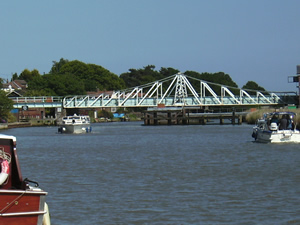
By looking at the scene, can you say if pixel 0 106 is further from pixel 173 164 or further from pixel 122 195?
pixel 122 195

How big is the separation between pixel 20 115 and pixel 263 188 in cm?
13977

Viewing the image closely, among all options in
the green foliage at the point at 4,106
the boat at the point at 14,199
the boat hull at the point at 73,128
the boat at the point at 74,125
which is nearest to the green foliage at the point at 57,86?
the green foliage at the point at 4,106

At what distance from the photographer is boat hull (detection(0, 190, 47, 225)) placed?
1645 centimetres

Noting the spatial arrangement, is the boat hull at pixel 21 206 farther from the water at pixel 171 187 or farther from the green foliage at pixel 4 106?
the green foliage at pixel 4 106

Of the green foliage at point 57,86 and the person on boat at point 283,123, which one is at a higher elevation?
the green foliage at point 57,86

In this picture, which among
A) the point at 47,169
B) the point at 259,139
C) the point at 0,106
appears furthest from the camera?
the point at 0,106

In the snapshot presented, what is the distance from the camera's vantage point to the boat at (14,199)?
16484 mm

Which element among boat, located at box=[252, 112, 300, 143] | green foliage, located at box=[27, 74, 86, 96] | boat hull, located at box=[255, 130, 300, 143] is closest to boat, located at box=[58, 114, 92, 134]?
boat, located at box=[252, 112, 300, 143]

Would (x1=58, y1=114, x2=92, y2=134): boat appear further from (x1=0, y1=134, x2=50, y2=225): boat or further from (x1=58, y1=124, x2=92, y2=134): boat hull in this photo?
(x1=0, y1=134, x2=50, y2=225): boat

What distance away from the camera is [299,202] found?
24.0m

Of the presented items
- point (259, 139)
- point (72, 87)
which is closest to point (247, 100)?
point (72, 87)

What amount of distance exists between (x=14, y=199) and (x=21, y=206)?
11.3 inches

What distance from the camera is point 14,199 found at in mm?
16484

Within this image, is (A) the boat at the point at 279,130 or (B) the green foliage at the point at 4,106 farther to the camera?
(B) the green foliage at the point at 4,106
